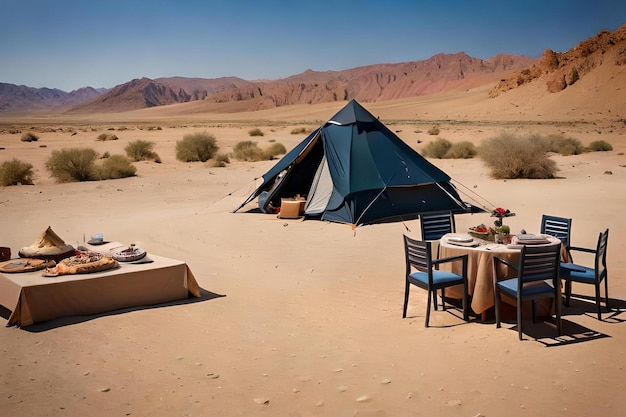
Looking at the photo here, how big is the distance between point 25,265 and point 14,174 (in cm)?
1468

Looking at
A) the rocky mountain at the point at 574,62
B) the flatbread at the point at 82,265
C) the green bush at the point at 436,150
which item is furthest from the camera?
the rocky mountain at the point at 574,62

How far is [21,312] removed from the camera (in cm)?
614

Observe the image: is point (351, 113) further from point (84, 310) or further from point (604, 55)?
point (604, 55)

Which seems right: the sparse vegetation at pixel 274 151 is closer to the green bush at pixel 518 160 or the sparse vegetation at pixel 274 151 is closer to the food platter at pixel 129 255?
the green bush at pixel 518 160

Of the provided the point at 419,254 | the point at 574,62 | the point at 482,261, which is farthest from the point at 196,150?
the point at 574,62

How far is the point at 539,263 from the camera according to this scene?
5828mm

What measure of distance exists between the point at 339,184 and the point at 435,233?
4.99 metres

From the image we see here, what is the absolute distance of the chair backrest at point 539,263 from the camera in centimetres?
573

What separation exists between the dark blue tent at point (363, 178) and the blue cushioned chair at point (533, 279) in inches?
241

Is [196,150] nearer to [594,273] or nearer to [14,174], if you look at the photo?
[14,174]

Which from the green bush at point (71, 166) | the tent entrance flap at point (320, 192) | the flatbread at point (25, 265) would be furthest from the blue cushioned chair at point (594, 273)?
the green bush at point (71, 166)

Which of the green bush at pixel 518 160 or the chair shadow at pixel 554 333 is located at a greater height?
the green bush at pixel 518 160

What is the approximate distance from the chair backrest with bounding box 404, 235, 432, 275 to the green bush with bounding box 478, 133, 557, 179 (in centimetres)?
1417

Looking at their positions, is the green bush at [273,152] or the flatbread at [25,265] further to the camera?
the green bush at [273,152]
